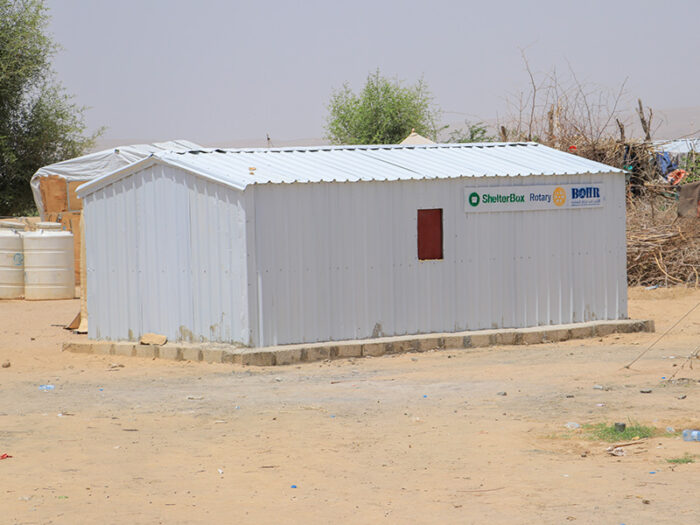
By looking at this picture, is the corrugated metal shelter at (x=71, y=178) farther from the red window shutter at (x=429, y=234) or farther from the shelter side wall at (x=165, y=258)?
the red window shutter at (x=429, y=234)

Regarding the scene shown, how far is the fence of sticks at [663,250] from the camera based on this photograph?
2042cm

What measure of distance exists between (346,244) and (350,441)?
16.4ft

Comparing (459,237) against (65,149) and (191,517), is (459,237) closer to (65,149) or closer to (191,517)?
(191,517)

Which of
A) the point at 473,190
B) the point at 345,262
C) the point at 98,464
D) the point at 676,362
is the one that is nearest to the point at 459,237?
the point at 473,190

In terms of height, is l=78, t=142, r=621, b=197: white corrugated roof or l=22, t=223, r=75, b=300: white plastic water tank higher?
l=78, t=142, r=621, b=197: white corrugated roof

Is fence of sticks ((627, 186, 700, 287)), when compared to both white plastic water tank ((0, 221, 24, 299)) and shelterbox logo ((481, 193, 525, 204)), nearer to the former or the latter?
shelterbox logo ((481, 193, 525, 204))

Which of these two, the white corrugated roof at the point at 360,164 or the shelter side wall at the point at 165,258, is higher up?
the white corrugated roof at the point at 360,164

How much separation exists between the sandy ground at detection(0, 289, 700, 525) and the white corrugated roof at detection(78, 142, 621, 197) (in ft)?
7.30

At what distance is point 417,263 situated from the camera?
13172 mm

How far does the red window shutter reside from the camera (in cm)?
1326

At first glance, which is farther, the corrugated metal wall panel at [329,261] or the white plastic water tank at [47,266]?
the white plastic water tank at [47,266]

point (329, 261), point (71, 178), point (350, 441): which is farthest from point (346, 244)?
point (71, 178)

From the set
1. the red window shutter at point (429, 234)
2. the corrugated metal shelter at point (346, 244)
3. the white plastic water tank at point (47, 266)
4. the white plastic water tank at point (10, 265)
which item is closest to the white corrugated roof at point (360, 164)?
the corrugated metal shelter at point (346, 244)

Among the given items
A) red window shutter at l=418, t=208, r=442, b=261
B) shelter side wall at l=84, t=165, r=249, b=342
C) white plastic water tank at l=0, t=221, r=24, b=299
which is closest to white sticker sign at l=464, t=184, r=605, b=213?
red window shutter at l=418, t=208, r=442, b=261
